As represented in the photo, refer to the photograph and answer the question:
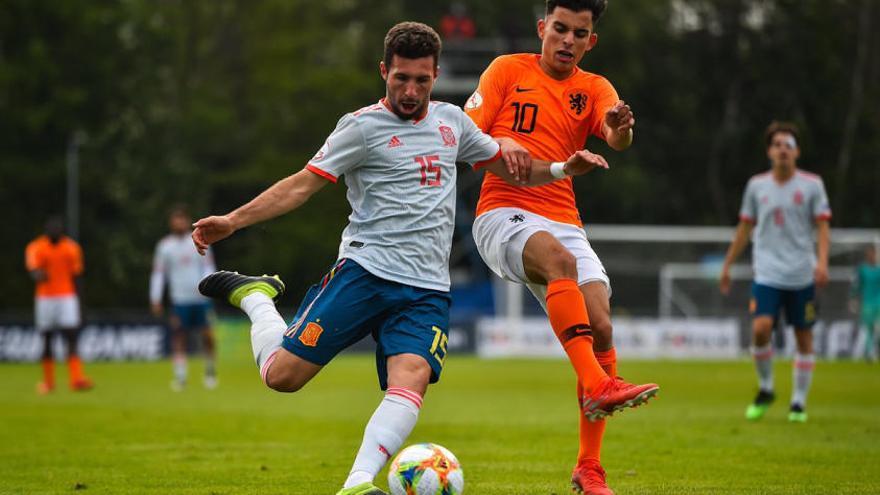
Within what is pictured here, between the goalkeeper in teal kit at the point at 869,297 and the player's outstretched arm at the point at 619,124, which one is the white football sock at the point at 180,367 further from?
the goalkeeper in teal kit at the point at 869,297

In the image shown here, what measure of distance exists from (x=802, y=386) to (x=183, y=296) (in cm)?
1028

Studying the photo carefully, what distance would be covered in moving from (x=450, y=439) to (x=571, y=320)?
4.63 meters

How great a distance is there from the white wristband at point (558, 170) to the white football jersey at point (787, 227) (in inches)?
236

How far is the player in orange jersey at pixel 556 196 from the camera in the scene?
7629mm

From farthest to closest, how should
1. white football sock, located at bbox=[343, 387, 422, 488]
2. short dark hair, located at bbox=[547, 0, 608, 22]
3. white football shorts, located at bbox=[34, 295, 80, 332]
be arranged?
white football shorts, located at bbox=[34, 295, 80, 332] → short dark hair, located at bbox=[547, 0, 608, 22] → white football sock, located at bbox=[343, 387, 422, 488]

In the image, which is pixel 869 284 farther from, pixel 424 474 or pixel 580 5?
pixel 424 474

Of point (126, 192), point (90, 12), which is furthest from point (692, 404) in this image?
point (90, 12)

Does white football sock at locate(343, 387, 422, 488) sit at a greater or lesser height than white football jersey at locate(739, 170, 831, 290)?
lesser

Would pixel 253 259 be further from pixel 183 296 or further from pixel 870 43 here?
pixel 183 296

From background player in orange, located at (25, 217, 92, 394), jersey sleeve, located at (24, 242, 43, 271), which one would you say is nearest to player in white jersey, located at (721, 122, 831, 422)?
background player in orange, located at (25, 217, 92, 394)

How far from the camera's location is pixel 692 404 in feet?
52.9

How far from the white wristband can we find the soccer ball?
1.68 meters

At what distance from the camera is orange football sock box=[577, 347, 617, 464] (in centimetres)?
779

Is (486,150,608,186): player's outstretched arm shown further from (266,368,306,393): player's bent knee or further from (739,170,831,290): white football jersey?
(739,170,831,290): white football jersey
